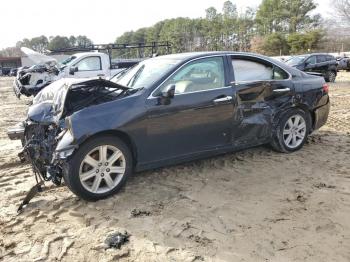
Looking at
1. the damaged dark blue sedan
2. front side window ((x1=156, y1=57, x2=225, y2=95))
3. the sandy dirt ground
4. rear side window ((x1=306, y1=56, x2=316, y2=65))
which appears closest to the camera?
the sandy dirt ground

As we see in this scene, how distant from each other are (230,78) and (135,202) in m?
2.15

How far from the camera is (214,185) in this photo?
4.81 m

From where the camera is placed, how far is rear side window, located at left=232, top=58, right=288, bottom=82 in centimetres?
543

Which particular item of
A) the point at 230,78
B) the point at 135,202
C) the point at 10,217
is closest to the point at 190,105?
the point at 230,78

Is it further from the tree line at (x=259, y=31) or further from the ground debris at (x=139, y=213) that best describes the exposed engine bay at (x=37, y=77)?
the tree line at (x=259, y=31)

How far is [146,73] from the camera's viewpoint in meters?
5.26

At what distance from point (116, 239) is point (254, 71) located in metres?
3.28

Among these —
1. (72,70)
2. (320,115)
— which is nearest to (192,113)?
(320,115)

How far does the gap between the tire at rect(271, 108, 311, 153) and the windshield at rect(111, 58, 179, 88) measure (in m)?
1.97

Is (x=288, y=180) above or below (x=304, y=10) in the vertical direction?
below

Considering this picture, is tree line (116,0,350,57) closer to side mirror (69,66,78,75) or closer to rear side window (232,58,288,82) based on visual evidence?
side mirror (69,66,78,75)

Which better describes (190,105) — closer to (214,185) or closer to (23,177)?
(214,185)

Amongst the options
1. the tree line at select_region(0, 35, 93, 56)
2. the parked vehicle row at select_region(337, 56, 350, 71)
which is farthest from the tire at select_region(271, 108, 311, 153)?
the tree line at select_region(0, 35, 93, 56)

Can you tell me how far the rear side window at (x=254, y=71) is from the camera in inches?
214
